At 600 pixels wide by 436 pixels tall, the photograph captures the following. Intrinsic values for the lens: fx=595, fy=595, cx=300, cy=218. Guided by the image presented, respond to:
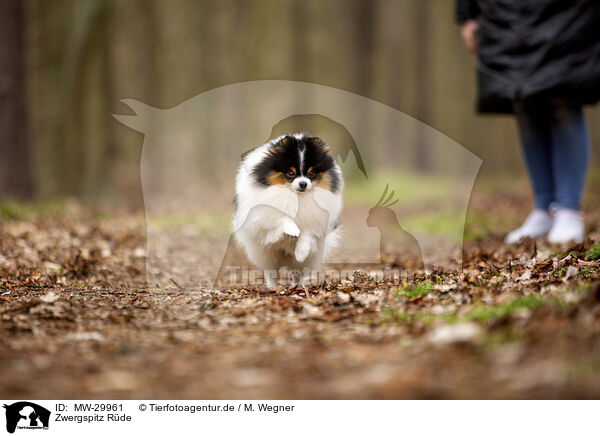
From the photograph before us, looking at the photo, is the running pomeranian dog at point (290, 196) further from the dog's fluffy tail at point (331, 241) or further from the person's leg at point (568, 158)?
the person's leg at point (568, 158)

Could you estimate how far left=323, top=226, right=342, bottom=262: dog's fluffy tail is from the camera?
4.52 metres

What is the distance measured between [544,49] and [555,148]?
91 cm

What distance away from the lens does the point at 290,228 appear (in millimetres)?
4059

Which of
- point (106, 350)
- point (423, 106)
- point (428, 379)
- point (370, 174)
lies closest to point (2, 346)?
point (106, 350)

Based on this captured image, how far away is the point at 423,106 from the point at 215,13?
6.92 m

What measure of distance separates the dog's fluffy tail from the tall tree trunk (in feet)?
18.9

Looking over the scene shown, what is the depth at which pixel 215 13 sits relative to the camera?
1484 cm

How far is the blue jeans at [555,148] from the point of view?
5363 mm

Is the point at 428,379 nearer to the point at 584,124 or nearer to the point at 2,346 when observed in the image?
the point at 2,346

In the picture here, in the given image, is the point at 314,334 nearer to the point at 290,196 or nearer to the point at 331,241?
the point at 290,196

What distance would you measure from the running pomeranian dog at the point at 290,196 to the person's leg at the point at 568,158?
230 centimetres
